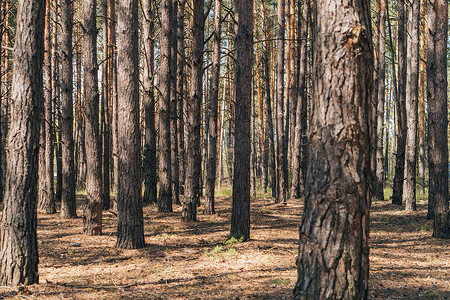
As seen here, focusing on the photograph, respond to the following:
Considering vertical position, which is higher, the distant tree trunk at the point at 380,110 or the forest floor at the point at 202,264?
the distant tree trunk at the point at 380,110

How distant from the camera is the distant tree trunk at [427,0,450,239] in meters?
9.22

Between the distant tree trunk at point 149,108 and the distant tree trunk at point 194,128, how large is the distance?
1.79 metres

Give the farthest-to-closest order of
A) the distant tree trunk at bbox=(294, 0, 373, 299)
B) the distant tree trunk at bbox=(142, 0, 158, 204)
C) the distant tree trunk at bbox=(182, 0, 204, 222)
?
the distant tree trunk at bbox=(142, 0, 158, 204)
the distant tree trunk at bbox=(182, 0, 204, 222)
the distant tree trunk at bbox=(294, 0, 373, 299)

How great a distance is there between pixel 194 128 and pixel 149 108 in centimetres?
314

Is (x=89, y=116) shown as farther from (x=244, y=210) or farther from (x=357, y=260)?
(x=357, y=260)

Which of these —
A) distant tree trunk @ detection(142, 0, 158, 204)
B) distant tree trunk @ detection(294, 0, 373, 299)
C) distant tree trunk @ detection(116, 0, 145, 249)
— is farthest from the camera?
distant tree trunk @ detection(142, 0, 158, 204)

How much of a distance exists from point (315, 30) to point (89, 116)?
22.8 ft

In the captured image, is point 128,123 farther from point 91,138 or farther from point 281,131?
point 281,131

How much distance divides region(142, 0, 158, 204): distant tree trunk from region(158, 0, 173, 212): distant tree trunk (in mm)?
404

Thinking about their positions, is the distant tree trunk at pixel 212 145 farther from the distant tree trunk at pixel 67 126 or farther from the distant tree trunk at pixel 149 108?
the distant tree trunk at pixel 67 126

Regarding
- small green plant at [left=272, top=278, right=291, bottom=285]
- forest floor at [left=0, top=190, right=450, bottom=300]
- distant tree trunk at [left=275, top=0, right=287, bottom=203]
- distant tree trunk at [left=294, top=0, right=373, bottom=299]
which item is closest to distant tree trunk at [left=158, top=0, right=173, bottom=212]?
forest floor at [left=0, top=190, right=450, bottom=300]

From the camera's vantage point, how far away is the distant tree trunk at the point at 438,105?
9.22m

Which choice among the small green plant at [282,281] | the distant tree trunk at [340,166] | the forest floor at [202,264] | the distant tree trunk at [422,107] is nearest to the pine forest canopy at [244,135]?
the distant tree trunk at [340,166]

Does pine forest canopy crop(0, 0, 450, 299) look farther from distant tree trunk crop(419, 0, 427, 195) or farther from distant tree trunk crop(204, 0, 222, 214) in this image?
distant tree trunk crop(419, 0, 427, 195)
